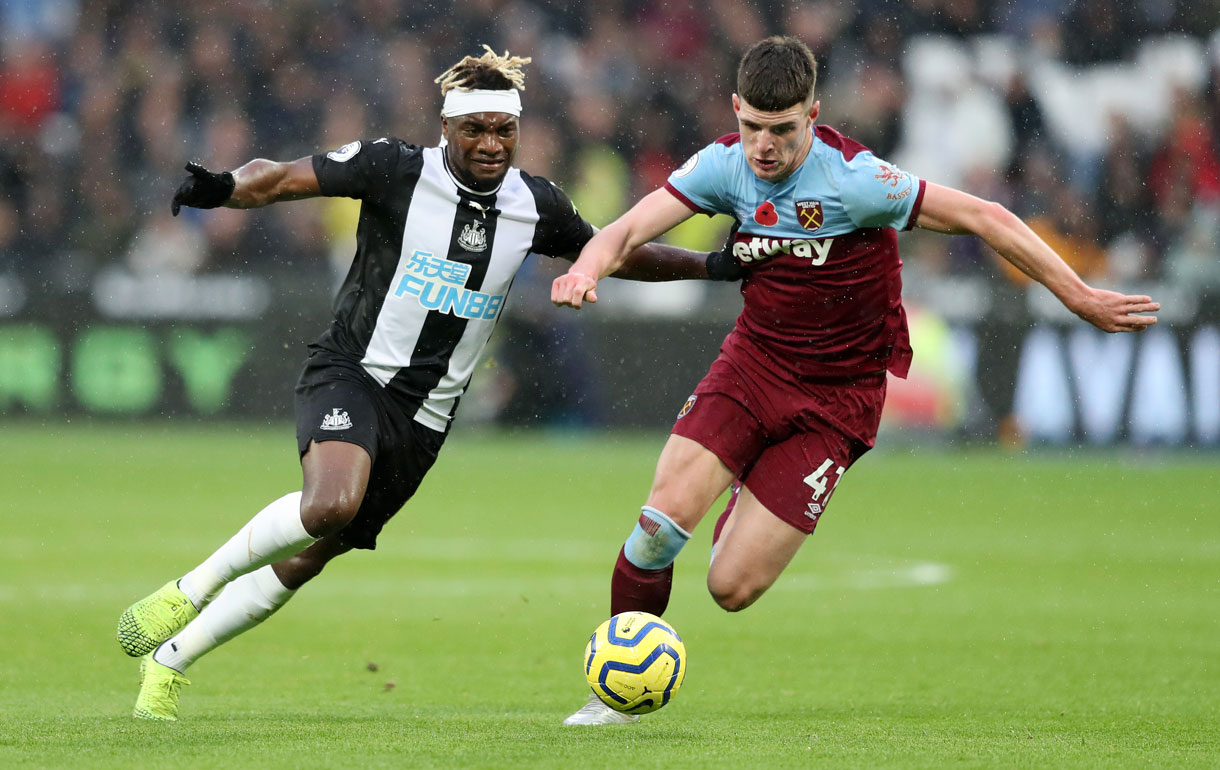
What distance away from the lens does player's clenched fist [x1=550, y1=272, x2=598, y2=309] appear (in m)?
5.45

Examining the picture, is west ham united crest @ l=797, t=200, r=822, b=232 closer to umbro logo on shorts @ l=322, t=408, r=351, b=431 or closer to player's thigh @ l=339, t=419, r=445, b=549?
player's thigh @ l=339, t=419, r=445, b=549

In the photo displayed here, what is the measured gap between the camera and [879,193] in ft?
19.6

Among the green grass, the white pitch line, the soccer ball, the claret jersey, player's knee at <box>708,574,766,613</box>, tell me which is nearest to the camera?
the green grass

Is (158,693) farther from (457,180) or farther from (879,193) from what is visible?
(879,193)

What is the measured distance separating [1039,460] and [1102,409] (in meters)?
0.85

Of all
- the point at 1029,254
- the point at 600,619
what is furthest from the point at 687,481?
the point at 600,619

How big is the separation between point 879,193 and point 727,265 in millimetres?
702

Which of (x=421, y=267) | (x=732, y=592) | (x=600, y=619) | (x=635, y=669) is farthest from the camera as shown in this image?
(x=600, y=619)

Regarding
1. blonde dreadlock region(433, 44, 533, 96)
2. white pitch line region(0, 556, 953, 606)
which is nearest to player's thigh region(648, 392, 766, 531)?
blonde dreadlock region(433, 44, 533, 96)

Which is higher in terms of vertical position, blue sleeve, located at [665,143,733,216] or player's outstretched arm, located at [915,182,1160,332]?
blue sleeve, located at [665,143,733,216]

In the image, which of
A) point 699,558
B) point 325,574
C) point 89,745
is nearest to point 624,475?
point 699,558

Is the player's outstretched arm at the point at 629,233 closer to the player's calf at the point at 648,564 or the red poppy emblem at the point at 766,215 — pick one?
the red poppy emblem at the point at 766,215

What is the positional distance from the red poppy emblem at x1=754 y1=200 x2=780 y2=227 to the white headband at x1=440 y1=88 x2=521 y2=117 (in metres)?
1.01

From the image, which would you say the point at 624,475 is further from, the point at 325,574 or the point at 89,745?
the point at 89,745
